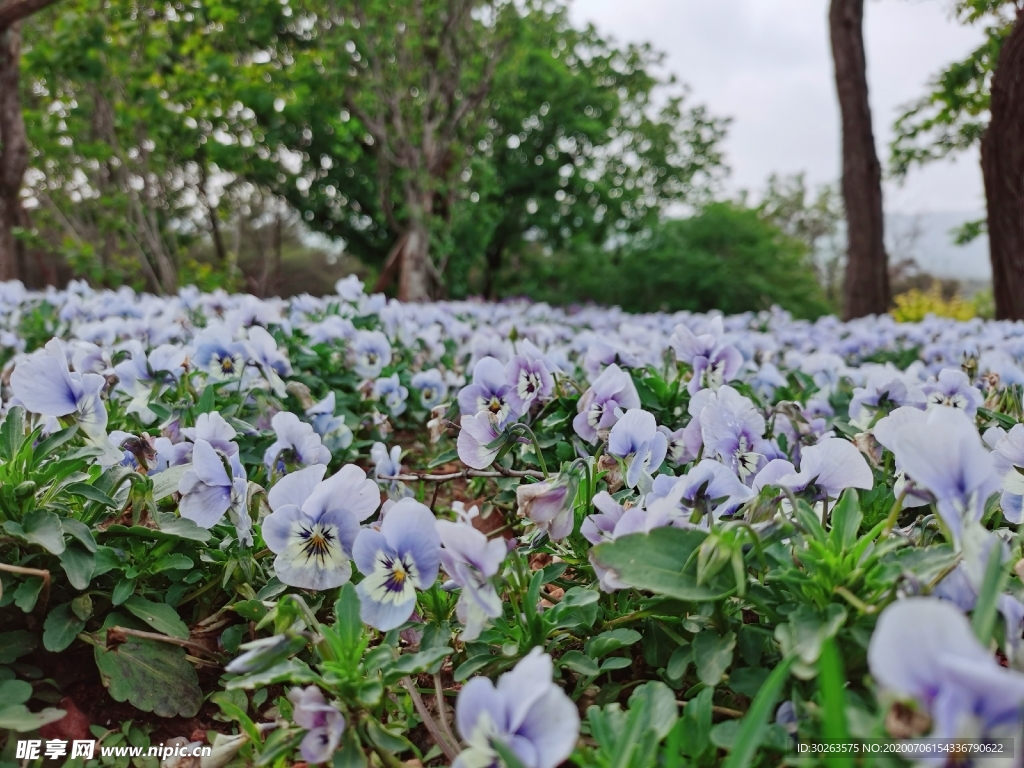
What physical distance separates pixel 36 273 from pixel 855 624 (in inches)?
1014

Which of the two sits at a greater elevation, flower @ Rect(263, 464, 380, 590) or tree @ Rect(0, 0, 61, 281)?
tree @ Rect(0, 0, 61, 281)

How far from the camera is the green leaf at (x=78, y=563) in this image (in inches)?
46.3

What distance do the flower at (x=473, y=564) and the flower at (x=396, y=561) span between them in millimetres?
48

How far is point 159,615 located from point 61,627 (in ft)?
0.51

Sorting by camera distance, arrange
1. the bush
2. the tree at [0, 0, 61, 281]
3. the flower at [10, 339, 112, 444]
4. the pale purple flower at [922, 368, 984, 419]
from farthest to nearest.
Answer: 1. the bush
2. the tree at [0, 0, 61, 281]
3. the pale purple flower at [922, 368, 984, 419]
4. the flower at [10, 339, 112, 444]

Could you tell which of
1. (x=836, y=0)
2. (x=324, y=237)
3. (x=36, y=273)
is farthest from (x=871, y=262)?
(x=36, y=273)

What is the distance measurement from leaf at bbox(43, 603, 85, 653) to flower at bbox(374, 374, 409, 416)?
125cm

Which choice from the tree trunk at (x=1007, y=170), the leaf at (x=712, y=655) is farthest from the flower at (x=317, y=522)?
the tree trunk at (x=1007, y=170)

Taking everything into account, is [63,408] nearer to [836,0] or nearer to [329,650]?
[329,650]

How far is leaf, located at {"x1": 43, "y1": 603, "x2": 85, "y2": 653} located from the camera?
1.22 m

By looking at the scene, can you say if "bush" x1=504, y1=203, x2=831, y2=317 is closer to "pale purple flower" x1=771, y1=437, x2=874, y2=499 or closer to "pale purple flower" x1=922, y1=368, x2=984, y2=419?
"pale purple flower" x1=922, y1=368, x2=984, y2=419

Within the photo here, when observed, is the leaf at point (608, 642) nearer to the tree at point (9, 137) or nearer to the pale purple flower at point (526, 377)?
the pale purple flower at point (526, 377)

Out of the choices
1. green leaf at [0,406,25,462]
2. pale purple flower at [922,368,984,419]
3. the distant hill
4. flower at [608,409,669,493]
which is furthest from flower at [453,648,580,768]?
the distant hill

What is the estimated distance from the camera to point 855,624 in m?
0.94
